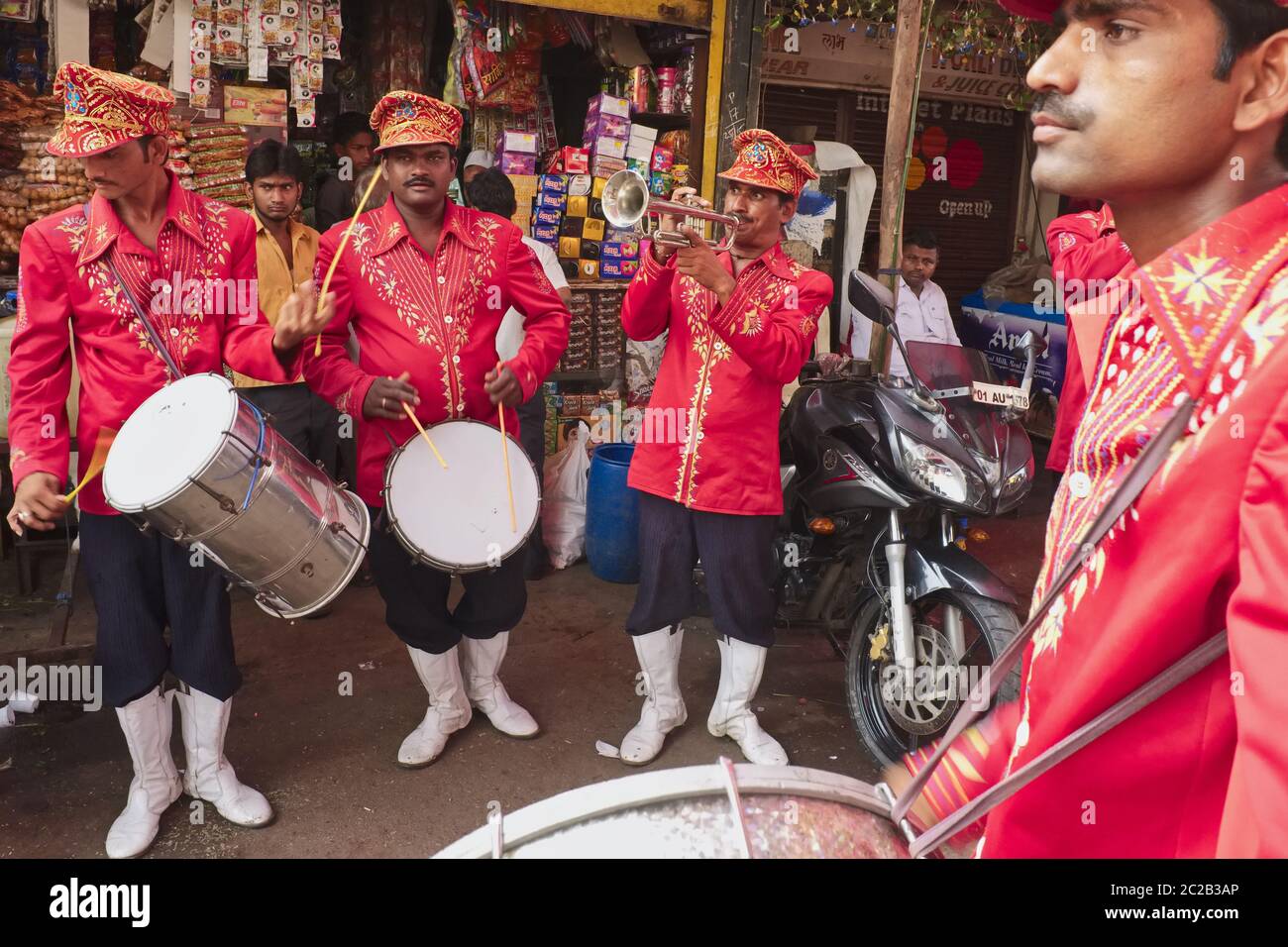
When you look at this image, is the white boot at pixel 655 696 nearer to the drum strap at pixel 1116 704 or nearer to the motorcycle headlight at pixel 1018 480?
the motorcycle headlight at pixel 1018 480

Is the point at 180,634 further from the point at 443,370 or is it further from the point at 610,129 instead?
the point at 610,129

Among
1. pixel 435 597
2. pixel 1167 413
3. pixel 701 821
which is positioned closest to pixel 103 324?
pixel 435 597

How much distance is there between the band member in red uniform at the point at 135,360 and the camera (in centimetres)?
291

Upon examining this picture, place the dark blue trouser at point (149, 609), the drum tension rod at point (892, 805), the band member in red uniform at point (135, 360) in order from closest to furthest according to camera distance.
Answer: the drum tension rod at point (892, 805) < the band member in red uniform at point (135, 360) < the dark blue trouser at point (149, 609)

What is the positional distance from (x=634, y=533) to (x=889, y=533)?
2.02 meters

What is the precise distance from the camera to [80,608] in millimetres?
4895

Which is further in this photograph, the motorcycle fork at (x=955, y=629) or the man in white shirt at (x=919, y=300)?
the man in white shirt at (x=919, y=300)

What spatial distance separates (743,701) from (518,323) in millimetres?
2302

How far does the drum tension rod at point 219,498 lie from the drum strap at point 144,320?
59cm

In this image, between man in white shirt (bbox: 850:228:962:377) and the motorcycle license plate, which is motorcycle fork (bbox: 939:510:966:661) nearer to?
the motorcycle license plate

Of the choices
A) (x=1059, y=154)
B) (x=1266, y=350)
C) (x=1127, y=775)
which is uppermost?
(x=1059, y=154)

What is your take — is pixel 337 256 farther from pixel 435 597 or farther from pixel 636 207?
pixel 435 597

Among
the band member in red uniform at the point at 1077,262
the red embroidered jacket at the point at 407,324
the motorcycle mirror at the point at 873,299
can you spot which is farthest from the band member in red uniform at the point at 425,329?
the band member in red uniform at the point at 1077,262
